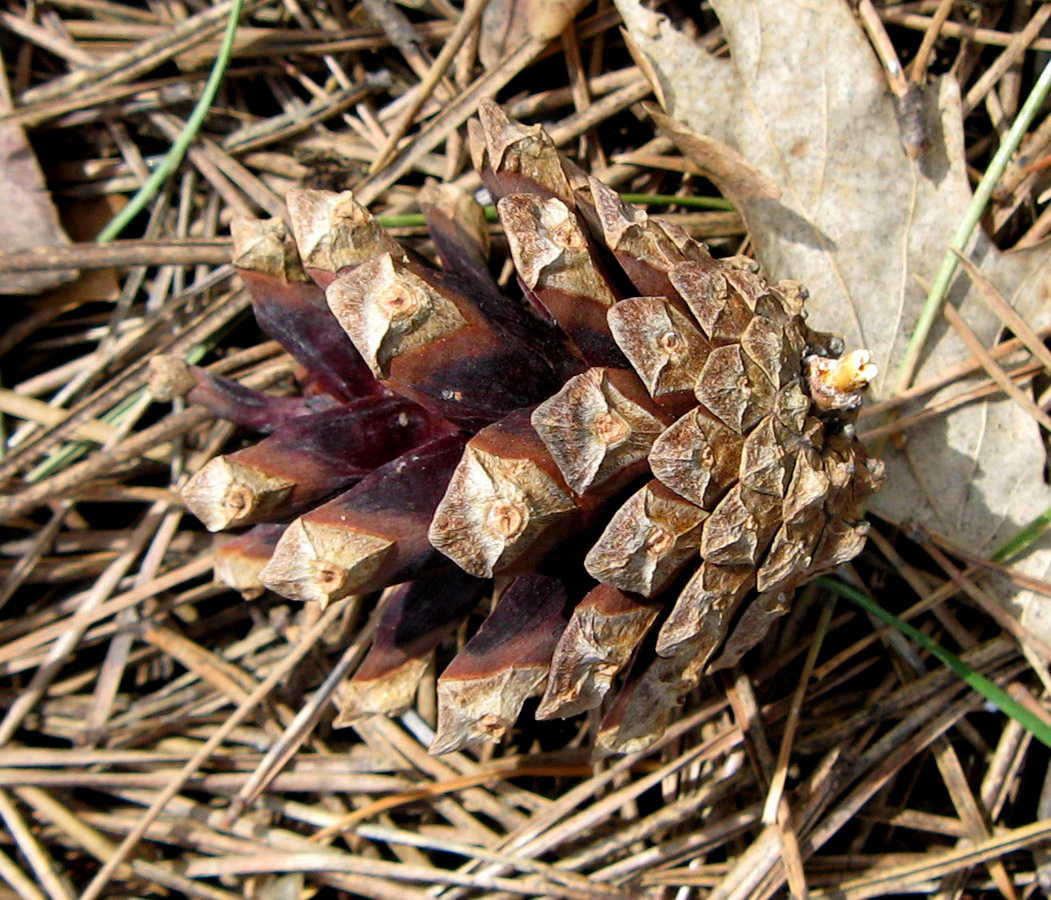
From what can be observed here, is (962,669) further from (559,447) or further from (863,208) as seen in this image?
(559,447)

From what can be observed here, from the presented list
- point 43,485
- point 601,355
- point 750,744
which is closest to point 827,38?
point 601,355

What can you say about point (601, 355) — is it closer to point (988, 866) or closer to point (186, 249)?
point (186, 249)

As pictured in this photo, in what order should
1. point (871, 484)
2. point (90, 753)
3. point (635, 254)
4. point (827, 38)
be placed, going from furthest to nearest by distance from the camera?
point (90, 753)
point (827, 38)
point (871, 484)
point (635, 254)

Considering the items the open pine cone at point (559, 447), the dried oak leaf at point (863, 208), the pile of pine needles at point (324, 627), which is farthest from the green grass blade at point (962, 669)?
the open pine cone at point (559, 447)

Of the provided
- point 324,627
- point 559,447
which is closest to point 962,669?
point 559,447

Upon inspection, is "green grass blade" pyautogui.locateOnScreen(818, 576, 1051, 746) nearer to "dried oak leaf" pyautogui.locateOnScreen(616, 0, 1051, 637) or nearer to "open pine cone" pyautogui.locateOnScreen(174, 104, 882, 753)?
"dried oak leaf" pyautogui.locateOnScreen(616, 0, 1051, 637)

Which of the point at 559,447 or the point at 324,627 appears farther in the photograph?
the point at 324,627

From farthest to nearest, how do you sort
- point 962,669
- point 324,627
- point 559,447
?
point 324,627, point 962,669, point 559,447
